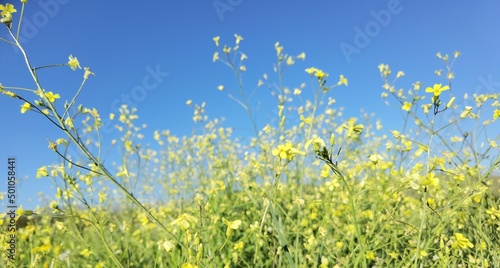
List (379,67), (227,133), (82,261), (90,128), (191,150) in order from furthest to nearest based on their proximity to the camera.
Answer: (227,133) → (191,150) → (90,128) → (379,67) → (82,261)

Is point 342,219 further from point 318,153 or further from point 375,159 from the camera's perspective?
point 318,153

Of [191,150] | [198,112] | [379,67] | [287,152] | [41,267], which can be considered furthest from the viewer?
[191,150]

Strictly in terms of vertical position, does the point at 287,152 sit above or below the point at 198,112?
below

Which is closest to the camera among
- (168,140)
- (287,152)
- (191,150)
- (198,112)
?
(287,152)

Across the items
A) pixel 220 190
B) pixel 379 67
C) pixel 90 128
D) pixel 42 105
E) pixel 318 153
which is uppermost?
pixel 379 67

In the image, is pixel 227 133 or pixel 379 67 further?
pixel 227 133

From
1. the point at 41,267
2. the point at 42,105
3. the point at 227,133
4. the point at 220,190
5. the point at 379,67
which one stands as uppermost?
the point at 227,133

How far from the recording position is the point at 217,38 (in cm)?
375

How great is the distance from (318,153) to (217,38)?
2812 mm

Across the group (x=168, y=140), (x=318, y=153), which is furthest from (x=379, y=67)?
(x=168, y=140)

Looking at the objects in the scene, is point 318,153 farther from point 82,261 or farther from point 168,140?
point 168,140

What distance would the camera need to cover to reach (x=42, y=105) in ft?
4.91

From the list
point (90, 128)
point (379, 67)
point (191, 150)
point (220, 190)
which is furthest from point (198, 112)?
point (379, 67)

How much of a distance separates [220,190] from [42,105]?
2.37 m
